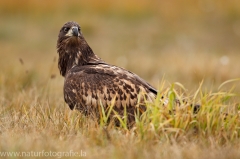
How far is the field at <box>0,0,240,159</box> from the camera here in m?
4.76

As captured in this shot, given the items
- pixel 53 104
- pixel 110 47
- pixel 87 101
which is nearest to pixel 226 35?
pixel 110 47

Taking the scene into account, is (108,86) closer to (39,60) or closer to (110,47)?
(39,60)

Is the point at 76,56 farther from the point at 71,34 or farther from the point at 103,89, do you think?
the point at 103,89

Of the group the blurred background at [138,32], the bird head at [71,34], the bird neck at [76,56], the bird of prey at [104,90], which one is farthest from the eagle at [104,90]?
the blurred background at [138,32]

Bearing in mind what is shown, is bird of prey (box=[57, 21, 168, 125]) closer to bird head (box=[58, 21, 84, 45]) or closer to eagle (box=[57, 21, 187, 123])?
eagle (box=[57, 21, 187, 123])

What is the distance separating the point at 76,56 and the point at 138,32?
9823 mm

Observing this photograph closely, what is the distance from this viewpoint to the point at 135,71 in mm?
11312

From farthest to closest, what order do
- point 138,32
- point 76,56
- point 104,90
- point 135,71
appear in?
point 138,32
point 135,71
point 76,56
point 104,90

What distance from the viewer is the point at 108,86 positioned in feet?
18.9

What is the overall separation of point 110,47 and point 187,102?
370 inches

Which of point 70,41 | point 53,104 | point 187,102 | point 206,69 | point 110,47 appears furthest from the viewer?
point 110,47

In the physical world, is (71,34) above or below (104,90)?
above

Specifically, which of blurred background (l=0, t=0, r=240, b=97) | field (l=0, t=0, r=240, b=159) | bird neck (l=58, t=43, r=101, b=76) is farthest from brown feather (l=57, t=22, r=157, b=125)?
blurred background (l=0, t=0, r=240, b=97)

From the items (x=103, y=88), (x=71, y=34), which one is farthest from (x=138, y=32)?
(x=103, y=88)
